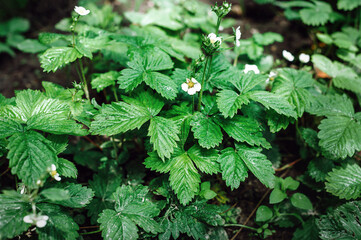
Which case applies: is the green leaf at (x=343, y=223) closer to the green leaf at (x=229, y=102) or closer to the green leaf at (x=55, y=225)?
the green leaf at (x=229, y=102)

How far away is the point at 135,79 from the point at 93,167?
2.84 ft

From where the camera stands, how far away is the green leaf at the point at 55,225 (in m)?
1.34

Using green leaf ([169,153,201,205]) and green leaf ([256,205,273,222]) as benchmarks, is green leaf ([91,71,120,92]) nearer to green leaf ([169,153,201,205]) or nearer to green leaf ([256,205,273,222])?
green leaf ([169,153,201,205])

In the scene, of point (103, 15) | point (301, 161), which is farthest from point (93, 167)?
point (103, 15)

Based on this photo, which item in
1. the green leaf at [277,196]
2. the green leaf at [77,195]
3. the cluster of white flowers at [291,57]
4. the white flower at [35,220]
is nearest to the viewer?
the white flower at [35,220]

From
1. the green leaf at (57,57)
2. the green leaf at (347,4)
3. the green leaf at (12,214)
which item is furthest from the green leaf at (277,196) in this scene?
the green leaf at (347,4)

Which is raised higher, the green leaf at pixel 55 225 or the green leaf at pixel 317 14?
the green leaf at pixel 317 14

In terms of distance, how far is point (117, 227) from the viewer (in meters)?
1.45

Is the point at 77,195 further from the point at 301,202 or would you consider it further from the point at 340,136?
the point at 340,136

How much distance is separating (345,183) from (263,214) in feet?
2.07

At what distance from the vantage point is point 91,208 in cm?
174

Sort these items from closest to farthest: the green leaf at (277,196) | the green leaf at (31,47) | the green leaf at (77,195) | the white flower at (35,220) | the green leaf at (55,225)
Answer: the white flower at (35,220), the green leaf at (55,225), the green leaf at (77,195), the green leaf at (277,196), the green leaf at (31,47)

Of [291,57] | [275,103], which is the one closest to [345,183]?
[275,103]

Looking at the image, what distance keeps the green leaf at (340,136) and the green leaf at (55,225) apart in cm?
181
